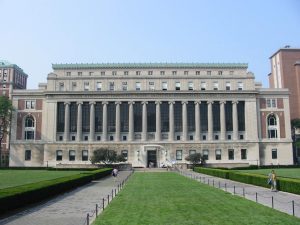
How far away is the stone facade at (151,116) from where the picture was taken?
93938 mm

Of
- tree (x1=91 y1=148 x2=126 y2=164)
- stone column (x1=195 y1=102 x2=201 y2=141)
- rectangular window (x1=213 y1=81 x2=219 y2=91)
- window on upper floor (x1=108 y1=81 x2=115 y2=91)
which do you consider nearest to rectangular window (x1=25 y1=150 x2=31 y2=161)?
tree (x1=91 y1=148 x2=126 y2=164)

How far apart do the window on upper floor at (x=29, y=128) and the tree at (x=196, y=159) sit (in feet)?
138

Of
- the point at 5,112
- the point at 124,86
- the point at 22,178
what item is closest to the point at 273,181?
the point at 22,178

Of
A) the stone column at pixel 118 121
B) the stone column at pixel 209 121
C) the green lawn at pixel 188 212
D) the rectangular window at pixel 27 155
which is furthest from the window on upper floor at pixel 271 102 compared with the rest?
the green lawn at pixel 188 212

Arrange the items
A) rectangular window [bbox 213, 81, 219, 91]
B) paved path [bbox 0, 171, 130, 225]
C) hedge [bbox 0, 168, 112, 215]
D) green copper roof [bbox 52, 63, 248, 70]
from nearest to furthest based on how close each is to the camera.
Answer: paved path [bbox 0, 171, 130, 225] → hedge [bbox 0, 168, 112, 215] → rectangular window [bbox 213, 81, 219, 91] → green copper roof [bbox 52, 63, 248, 70]

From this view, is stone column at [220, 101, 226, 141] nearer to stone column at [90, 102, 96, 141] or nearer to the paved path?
stone column at [90, 102, 96, 141]

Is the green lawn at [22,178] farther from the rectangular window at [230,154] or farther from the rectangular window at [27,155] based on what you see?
the rectangular window at [230,154]

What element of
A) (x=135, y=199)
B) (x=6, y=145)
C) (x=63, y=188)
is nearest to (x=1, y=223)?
(x=135, y=199)

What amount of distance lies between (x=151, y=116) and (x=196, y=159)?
1760cm

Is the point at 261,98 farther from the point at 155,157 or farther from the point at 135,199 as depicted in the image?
the point at 135,199

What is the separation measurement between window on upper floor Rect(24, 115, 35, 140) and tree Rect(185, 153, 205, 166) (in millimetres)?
42130

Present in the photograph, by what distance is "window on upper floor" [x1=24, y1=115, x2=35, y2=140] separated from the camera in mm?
97438

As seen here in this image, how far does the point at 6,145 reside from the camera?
389 ft

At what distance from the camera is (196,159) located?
87125 millimetres
